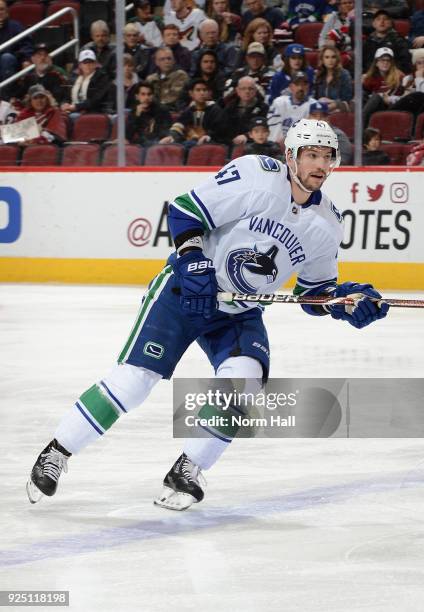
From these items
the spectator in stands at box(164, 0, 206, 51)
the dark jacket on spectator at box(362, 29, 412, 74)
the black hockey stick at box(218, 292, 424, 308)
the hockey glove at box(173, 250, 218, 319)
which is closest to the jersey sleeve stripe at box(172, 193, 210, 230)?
the hockey glove at box(173, 250, 218, 319)

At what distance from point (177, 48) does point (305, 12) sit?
3.30ft

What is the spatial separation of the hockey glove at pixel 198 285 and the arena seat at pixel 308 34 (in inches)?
235

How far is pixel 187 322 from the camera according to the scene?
3.74m

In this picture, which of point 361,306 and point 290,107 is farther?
point 290,107

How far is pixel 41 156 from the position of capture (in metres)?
9.90

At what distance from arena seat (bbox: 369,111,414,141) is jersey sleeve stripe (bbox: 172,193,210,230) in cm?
546

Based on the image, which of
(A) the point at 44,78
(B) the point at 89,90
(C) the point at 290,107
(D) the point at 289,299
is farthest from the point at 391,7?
(D) the point at 289,299

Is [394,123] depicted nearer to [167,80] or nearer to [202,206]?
[167,80]

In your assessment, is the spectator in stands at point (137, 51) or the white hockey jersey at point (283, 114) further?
the spectator in stands at point (137, 51)

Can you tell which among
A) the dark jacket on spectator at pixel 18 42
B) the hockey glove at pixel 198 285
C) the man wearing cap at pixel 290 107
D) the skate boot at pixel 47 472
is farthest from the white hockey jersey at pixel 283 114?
the skate boot at pixel 47 472

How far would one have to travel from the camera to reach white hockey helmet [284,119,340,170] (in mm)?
3682

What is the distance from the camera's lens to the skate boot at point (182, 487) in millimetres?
3701

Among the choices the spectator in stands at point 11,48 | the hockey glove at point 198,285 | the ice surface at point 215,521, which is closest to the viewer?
the ice surface at point 215,521

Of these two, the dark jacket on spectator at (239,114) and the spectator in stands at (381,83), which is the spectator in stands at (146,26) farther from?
the spectator in stands at (381,83)
